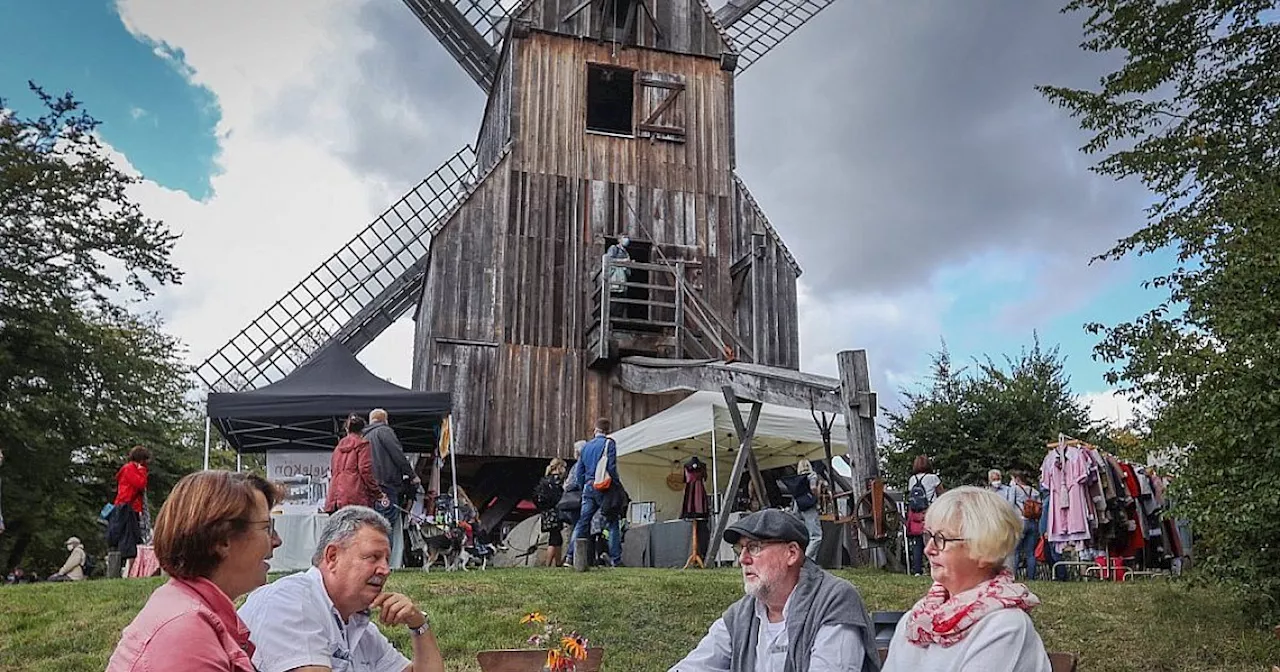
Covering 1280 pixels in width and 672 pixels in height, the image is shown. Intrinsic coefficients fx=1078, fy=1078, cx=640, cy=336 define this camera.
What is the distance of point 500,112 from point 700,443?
24.8ft

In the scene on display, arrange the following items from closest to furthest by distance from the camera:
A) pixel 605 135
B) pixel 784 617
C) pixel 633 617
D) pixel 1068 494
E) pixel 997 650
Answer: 1. pixel 997 650
2. pixel 784 617
3. pixel 633 617
4. pixel 1068 494
5. pixel 605 135

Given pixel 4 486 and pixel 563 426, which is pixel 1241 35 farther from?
pixel 4 486

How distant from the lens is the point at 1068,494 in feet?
38.4

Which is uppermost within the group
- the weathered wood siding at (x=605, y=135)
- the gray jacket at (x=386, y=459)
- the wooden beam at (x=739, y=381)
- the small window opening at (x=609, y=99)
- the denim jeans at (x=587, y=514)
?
the small window opening at (x=609, y=99)

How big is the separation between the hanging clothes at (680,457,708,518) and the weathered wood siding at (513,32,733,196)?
6420 mm

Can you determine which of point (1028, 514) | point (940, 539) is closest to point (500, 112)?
point (1028, 514)

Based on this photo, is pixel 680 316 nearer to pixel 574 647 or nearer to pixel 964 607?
pixel 574 647

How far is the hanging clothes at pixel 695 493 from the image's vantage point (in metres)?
13.1

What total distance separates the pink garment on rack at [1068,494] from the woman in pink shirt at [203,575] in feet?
34.7

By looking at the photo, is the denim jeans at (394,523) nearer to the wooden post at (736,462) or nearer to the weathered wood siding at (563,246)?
the wooden post at (736,462)

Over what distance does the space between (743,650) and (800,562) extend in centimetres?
40

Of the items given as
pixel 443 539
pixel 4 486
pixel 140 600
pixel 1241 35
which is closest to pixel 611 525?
pixel 443 539

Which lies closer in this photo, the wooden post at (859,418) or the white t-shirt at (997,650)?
the white t-shirt at (997,650)

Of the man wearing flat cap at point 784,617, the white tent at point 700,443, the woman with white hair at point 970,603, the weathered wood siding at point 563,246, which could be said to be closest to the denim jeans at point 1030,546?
the white tent at point 700,443
